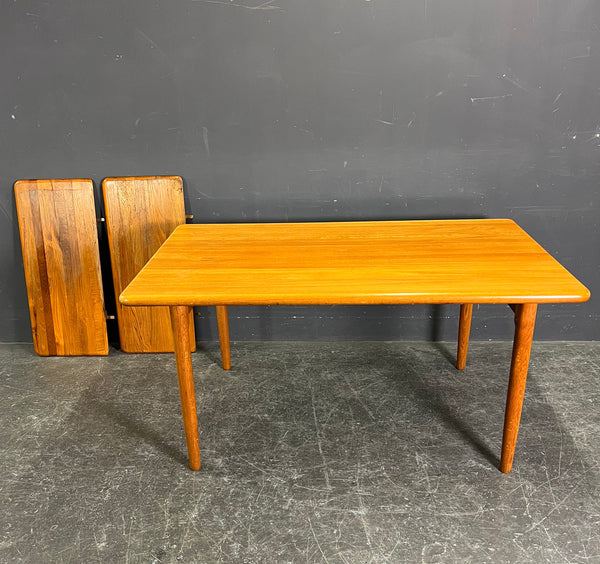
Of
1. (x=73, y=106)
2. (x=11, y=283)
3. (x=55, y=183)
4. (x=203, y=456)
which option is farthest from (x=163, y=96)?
(x=203, y=456)

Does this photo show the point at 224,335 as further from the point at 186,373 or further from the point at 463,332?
the point at 463,332

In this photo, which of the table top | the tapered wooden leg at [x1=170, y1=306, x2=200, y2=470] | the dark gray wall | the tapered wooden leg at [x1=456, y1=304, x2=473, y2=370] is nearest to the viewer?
the table top

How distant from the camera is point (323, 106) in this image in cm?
270

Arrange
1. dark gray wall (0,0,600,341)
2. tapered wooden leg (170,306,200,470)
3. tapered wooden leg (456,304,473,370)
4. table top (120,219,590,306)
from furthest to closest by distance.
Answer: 1. tapered wooden leg (456,304,473,370)
2. dark gray wall (0,0,600,341)
3. tapered wooden leg (170,306,200,470)
4. table top (120,219,590,306)

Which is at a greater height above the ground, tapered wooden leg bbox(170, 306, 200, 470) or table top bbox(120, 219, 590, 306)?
table top bbox(120, 219, 590, 306)

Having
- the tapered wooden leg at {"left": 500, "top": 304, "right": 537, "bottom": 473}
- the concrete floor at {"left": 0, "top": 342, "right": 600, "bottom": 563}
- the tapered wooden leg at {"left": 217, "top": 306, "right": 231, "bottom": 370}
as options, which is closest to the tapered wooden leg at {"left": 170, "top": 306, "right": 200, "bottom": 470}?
the concrete floor at {"left": 0, "top": 342, "right": 600, "bottom": 563}

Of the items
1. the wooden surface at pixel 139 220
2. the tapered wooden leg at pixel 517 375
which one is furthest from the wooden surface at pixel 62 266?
the tapered wooden leg at pixel 517 375

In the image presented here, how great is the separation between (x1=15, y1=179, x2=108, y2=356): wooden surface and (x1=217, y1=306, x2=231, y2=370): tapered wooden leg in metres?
0.68

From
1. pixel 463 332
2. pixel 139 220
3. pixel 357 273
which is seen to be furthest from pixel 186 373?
pixel 463 332

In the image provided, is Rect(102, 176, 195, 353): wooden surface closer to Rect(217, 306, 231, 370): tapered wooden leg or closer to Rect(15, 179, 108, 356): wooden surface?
Rect(15, 179, 108, 356): wooden surface

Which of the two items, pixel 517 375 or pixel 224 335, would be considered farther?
pixel 224 335

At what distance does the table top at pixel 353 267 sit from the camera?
1.78 meters

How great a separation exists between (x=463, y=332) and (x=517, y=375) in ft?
2.58

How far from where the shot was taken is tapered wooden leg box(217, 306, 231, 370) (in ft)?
9.05
